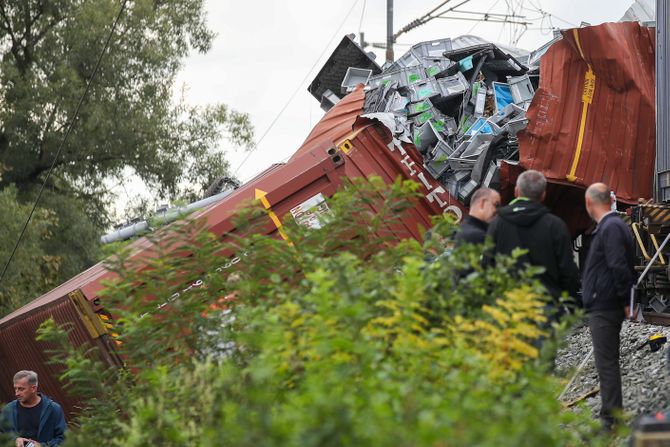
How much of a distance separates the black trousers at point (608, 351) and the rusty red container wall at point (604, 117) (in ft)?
18.0

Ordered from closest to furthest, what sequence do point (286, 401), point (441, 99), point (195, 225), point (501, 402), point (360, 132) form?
point (501, 402), point (286, 401), point (195, 225), point (360, 132), point (441, 99)

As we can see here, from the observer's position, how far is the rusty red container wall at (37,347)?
10.7 m

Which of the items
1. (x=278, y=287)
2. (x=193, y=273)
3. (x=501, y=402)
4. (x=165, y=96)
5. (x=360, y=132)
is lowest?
(x=501, y=402)

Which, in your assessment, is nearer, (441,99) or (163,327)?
(163,327)

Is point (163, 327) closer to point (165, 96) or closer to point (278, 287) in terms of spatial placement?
point (278, 287)

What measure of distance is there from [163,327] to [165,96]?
19613 millimetres

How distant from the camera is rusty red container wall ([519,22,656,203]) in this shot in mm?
12836

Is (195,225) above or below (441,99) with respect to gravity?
below

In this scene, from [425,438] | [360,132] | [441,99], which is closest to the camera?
[425,438]

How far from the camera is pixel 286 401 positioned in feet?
15.8

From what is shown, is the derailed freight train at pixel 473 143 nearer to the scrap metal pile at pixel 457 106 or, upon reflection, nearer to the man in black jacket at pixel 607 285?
the scrap metal pile at pixel 457 106

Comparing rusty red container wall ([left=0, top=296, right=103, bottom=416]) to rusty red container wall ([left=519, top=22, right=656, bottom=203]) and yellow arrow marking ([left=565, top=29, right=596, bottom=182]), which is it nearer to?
rusty red container wall ([left=519, top=22, right=656, bottom=203])

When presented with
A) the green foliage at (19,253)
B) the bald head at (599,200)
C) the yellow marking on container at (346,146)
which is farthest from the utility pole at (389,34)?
the bald head at (599,200)

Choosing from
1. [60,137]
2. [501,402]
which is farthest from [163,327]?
[60,137]
